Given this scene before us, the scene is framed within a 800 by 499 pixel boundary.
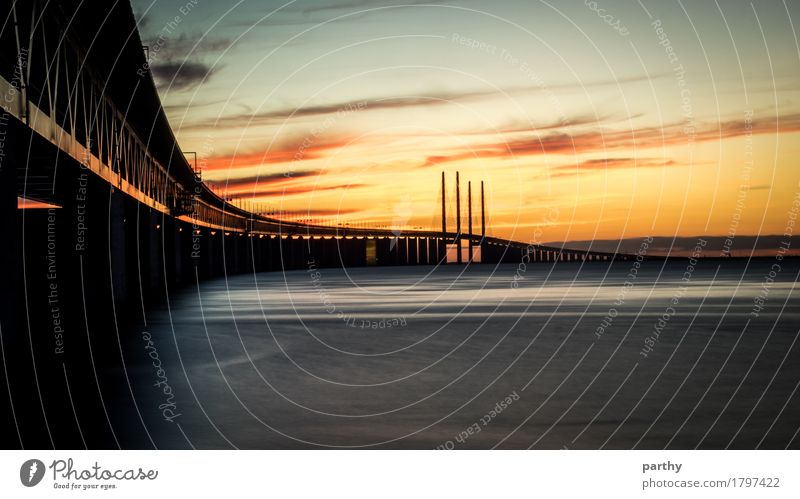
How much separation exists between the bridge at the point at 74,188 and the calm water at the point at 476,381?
2.02 m

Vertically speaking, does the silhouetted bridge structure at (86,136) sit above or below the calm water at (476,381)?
above

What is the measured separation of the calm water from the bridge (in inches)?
79.7

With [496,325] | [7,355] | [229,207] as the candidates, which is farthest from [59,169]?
[229,207]

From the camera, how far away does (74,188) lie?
118 feet

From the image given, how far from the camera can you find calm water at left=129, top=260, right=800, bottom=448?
1370 centimetres

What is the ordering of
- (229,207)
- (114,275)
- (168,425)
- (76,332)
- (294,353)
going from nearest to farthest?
(168,425), (294,353), (76,332), (114,275), (229,207)

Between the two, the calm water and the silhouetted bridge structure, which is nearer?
the calm water

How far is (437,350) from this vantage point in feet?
86.5

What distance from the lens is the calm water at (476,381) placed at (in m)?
13.7

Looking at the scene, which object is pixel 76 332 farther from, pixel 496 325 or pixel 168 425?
pixel 168 425

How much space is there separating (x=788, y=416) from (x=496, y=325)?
2049 centimetres

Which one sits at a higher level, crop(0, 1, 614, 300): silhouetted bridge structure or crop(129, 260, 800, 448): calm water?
crop(0, 1, 614, 300): silhouetted bridge structure

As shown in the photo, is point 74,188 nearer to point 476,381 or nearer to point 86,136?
point 86,136

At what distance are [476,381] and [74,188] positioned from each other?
2177 cm
